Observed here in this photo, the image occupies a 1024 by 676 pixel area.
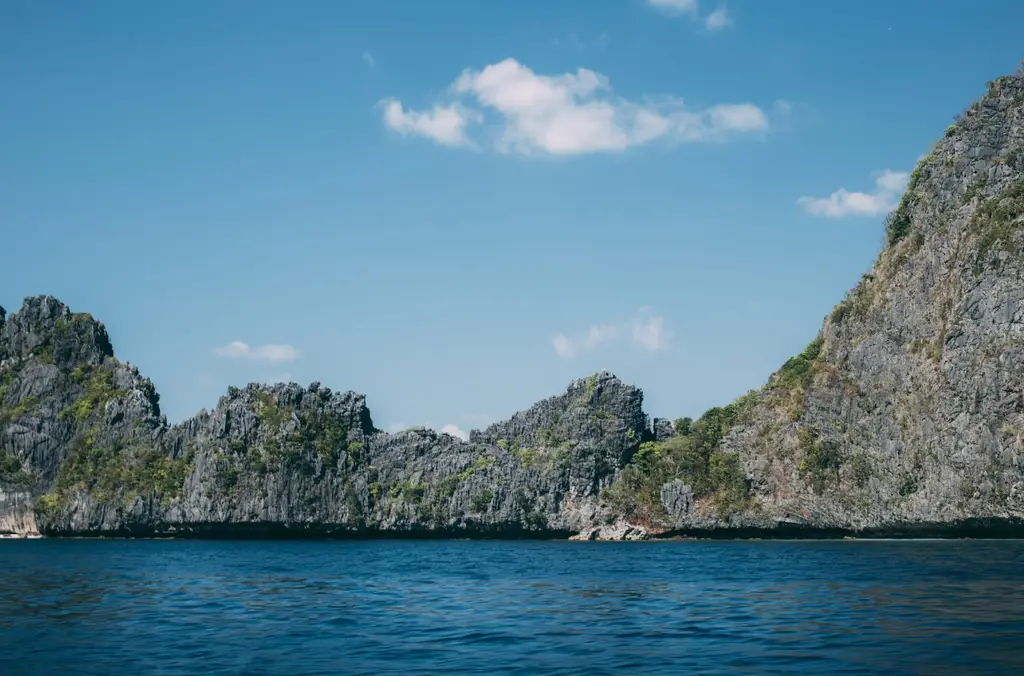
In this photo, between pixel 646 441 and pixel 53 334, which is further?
pixel 53 334

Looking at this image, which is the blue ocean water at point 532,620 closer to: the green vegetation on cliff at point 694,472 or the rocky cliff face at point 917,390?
the rocky cliff face at point 917,390

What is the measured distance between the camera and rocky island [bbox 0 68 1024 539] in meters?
96.4

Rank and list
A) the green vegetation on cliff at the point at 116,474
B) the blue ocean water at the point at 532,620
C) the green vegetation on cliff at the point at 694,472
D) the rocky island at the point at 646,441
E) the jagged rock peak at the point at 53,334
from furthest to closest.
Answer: the jagged rock peak at the point at 53,334, the green vegetation on cliff at the point at 116,474, the green vegetation on cliff at the point at 694,472, the rocky island at the point at 646,441, the blue ocean water at the point at 532,620

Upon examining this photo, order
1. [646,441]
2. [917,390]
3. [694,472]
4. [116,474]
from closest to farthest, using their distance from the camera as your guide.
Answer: [917,390]
[694,472]
[646,441]
[116,474]

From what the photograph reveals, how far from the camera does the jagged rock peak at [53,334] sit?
179625 mm

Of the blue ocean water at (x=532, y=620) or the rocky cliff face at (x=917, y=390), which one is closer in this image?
the blue ocean water at (x=532, y=620)

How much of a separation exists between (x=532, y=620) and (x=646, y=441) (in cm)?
12164

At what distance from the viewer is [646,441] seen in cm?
15438

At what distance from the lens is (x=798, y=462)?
117m

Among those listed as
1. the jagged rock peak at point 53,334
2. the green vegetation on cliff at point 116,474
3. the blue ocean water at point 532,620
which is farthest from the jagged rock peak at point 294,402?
the blue ocean water at point 532,620

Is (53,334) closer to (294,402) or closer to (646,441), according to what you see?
(294,402)

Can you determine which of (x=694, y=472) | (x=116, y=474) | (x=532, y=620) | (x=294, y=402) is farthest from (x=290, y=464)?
(x=532, y=620)

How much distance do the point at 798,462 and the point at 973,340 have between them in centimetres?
2898

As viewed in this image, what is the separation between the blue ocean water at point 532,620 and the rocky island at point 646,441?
3876cm
